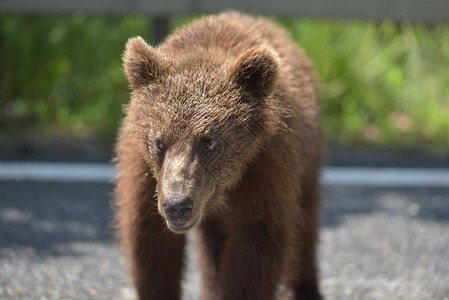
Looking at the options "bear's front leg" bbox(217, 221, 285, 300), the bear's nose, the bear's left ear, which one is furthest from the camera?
"bear's front leg" bbox(217, 221, 285, 300)

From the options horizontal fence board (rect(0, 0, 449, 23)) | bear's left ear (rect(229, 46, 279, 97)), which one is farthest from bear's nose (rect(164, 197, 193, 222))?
horizontal fence board (rect(0, 0, 449, 23))

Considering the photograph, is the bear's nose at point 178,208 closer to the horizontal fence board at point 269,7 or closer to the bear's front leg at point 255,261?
the bear's front leg at point 255,261

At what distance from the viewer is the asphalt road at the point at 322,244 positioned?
14.5 feet

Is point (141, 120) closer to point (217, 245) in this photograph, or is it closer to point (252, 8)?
point (217, 245)

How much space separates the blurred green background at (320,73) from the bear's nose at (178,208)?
5.21 meters

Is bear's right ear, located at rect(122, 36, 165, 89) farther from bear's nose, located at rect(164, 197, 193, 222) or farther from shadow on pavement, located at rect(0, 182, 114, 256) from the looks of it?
shadow on pavement, located at rect(0, 182, 114, 256)

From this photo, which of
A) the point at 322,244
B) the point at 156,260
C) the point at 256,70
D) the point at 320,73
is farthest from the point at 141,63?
the point at 320,73

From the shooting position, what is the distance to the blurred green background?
7.89m

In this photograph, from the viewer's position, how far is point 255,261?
132 inches

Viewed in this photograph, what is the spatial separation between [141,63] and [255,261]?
1227 mm

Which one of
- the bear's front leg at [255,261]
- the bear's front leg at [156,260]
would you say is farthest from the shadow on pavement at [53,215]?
the bear's front leg at [255,261]

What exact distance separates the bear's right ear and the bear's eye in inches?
14.2

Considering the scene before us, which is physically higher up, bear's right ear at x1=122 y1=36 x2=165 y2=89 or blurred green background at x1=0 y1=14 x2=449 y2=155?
blurred green background at x1=0 y1=14 x2=449 y2=155

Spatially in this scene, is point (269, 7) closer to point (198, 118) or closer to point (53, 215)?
point (53, 215)
